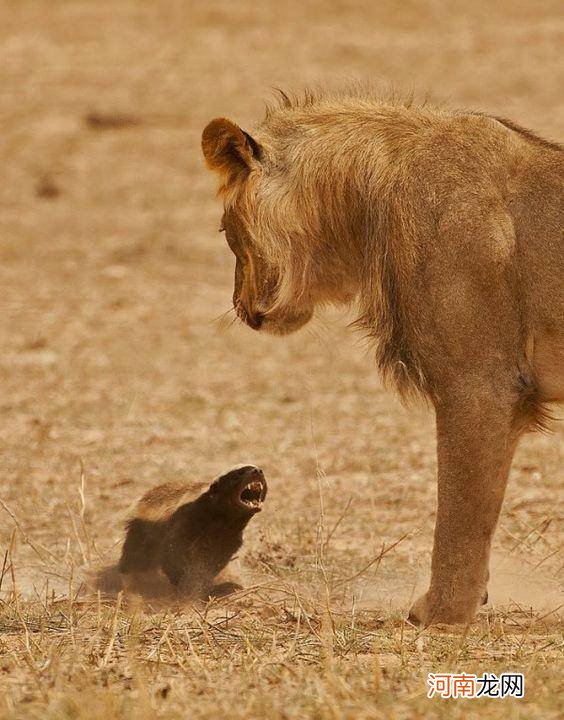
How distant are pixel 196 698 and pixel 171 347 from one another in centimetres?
743

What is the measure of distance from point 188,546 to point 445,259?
2.09 metres

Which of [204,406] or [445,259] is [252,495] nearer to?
[445,259]

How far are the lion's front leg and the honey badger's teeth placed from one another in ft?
4.01

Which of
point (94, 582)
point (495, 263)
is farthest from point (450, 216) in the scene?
point (94, 582)

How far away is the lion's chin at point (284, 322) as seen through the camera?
19.1 feet

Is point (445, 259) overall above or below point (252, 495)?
above

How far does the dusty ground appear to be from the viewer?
443 centimetres

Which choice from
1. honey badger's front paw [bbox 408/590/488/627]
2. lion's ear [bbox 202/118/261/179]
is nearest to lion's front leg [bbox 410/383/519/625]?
honey badger's front paw [bbox 408/590/488/627]

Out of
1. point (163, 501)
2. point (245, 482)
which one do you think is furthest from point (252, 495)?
point (163, 501)

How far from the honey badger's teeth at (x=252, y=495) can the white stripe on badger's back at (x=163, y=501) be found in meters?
0.28

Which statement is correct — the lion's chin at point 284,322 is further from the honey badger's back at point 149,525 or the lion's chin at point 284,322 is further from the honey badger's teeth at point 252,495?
the honey badger's back at point 149,525

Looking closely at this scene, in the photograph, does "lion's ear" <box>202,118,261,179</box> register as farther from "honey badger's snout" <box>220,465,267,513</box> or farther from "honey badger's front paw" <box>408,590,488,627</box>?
"honey badger's front paw" <box>408,590,488,627</box>

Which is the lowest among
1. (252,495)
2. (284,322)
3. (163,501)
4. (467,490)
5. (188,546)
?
(188,546)

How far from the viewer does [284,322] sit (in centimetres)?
586
